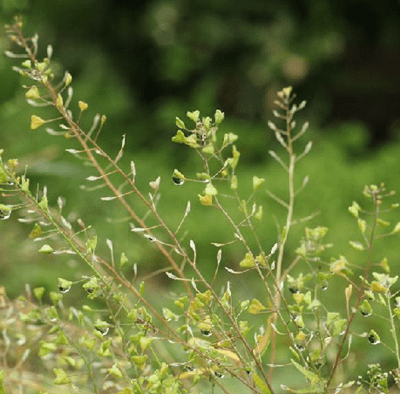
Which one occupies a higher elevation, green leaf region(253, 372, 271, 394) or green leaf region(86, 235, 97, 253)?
green leaf region(86, 235, 97, 253)

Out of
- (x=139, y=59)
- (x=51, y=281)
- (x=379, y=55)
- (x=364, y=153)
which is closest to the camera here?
(x=51, y=281)

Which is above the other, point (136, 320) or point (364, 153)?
point (136, 320)

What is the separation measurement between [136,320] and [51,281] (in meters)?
1.63

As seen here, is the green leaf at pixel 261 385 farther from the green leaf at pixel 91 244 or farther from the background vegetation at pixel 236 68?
the background vegetation at pixel 236 68

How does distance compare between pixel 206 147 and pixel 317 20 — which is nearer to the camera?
pixel 206 147

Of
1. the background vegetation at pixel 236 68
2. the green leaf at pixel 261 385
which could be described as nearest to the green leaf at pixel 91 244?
the green leaf at pixel 261 385

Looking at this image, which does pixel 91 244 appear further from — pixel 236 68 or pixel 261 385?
pixel 236 68

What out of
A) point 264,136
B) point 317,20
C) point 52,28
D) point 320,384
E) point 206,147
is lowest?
point 264,136

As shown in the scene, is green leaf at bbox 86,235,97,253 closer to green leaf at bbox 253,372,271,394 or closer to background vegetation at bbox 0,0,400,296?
green leaf at bbox 253,372,271,394

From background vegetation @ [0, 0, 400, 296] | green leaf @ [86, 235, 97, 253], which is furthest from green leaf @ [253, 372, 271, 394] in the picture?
background vegetation @ [0, 0, 400, 296]

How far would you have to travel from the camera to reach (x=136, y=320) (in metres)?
0.54

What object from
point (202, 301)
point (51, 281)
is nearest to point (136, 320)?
point (202, 301)

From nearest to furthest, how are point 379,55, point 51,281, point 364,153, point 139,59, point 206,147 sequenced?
point 206,147 < point 51,281 < point 364,153 < point 379,55 < point 139,59

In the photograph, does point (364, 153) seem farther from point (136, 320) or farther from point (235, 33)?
point (136, 320)
